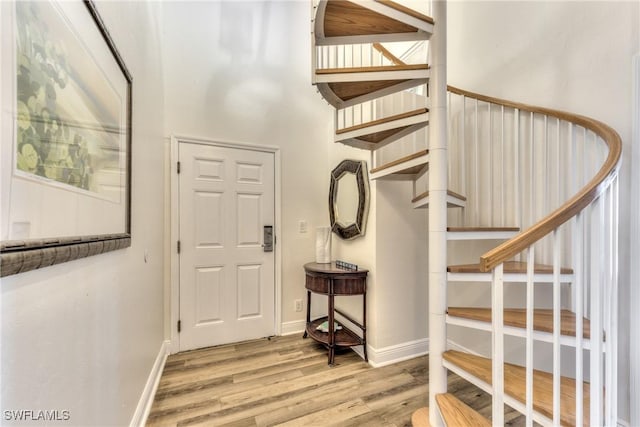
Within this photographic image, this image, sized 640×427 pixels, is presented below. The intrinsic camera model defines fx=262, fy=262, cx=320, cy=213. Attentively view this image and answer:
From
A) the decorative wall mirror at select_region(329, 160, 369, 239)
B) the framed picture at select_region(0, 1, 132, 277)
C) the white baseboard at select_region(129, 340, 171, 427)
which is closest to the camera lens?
the framed picture at select_region(0, 1, 132, 277)

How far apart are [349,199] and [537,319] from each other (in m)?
1.66

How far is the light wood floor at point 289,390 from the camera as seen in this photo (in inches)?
65.0

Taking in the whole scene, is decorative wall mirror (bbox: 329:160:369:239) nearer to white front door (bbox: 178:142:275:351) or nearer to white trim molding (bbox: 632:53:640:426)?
white front door (bbox: 178:142:275:351)

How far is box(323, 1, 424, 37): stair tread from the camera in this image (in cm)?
134

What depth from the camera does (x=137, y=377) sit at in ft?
5.00

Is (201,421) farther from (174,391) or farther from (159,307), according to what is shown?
(159,307)

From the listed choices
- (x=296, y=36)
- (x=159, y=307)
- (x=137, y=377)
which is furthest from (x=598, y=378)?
(x=296, y=36)

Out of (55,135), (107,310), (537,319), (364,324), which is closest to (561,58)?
(537,319)

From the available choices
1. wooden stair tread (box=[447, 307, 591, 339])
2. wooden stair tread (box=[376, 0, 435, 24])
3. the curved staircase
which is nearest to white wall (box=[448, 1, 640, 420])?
the curved staircase

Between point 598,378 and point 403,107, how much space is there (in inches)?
84.4

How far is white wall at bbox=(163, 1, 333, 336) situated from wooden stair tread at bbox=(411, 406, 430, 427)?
152cm

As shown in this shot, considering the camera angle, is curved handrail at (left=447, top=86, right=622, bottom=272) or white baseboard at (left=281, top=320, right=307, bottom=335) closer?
curved handrail at (left=447, top=86, right=622, bottom=272)

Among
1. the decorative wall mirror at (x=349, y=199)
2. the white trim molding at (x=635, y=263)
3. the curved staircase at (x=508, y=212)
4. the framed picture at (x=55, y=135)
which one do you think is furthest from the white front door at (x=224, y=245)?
the white trim molding at (x=635, y=263)

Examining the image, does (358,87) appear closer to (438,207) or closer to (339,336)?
(438,207)
